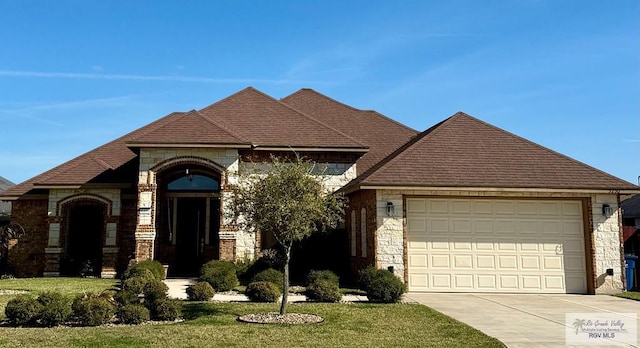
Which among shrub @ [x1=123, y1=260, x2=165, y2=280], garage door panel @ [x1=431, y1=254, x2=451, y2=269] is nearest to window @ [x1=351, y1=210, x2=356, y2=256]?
garage door panel @ [x1=431, y1=254, x2=451, y2=269]

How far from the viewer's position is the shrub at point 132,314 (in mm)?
9438

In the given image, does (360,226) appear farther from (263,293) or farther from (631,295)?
(631,295)

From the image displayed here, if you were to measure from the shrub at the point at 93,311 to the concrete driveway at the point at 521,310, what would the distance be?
6.71 metres

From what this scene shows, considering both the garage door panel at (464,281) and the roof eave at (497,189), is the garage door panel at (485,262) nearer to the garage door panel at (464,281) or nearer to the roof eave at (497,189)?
the garage door panel at (464,281)

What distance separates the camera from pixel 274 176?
10008mm

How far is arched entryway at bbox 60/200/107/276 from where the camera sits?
19.8 meters

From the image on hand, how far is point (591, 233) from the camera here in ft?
50.5

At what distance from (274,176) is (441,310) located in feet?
16.0

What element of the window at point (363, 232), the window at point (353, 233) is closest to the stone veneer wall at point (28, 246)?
the window at point (353, 233)

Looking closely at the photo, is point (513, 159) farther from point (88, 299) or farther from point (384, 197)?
point (88, 299)

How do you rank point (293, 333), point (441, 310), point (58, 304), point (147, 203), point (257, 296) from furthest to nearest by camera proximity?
point (147, 203), point (257, 296), point (441, 310), point (58, 304), point (293, 333)

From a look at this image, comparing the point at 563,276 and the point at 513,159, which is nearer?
the point at 563,276

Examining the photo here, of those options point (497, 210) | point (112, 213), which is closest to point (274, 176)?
point (497, 210)

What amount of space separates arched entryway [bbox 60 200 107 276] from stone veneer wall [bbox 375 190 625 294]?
11337mm
